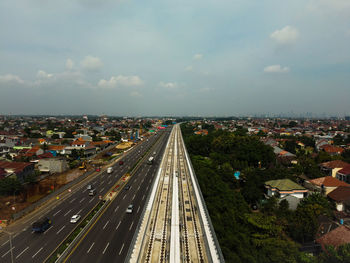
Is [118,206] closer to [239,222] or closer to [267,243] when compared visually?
[239,222]

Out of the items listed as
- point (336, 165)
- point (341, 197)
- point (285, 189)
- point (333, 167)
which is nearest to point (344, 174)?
point (333, 167)

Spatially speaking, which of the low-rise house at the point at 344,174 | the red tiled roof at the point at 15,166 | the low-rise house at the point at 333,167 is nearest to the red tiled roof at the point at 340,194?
the low-rise house at the point at 344,174

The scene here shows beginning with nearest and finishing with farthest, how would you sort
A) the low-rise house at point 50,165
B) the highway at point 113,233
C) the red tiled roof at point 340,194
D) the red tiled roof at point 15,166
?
the highway at point 113,233, the red tiled roof at point 340,194, the red tiled roof at point 15,166, the low-rise house at point 50,165

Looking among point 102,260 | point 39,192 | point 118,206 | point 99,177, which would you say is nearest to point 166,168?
point 99,177

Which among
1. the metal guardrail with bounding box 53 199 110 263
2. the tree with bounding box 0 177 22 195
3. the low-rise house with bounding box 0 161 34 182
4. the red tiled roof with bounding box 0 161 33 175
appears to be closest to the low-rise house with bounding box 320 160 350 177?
the metal guardrail with bounding box 53 199 110 263

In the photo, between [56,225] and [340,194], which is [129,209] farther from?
[340,194]

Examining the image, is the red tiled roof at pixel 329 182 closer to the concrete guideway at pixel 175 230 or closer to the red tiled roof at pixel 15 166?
the concrete guideway at pixel 175 230
